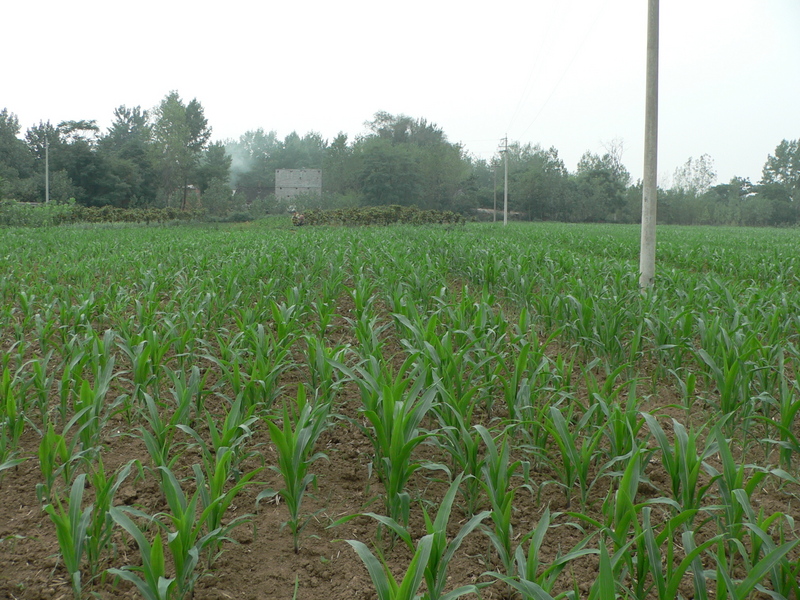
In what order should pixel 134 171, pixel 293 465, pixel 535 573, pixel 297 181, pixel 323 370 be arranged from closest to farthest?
pixel 535 573
pixel 293 465
pixel 323 370
pixel 134 171
pixel 297 181

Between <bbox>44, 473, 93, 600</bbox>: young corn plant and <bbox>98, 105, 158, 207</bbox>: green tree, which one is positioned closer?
<bbox>44, 473, 93, 600</bbox>: young corn plant

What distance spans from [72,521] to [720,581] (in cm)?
191

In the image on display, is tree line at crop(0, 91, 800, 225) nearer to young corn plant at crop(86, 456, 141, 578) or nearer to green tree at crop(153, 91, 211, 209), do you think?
green tree at crop(153, 91, 211, 209)

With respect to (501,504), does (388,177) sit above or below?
above

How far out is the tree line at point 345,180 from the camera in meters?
45.5

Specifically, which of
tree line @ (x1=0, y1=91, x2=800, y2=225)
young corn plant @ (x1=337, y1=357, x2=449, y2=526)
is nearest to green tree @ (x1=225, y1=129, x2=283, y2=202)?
tree line @ (x1=0, y1=91, x2=800, y2=225)

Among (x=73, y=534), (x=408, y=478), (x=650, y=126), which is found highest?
(x=650, y=126)

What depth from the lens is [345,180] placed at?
5925cm

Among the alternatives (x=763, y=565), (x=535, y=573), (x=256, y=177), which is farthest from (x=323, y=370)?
(x=256, y=177)

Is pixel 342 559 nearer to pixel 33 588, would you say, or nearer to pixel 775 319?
pixel 33 588

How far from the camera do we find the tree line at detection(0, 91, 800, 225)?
45500 mm

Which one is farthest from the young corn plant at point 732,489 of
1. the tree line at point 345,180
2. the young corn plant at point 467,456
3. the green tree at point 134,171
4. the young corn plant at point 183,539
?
the green tree at point 134,171

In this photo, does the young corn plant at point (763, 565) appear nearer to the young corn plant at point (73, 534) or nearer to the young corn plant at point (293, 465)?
the young corn plant at point (293, 465)

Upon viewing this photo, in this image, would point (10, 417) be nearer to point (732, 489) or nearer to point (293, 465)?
point (293, 465)
